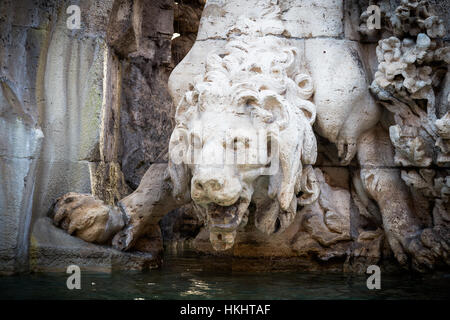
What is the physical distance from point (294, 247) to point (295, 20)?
1.58 m

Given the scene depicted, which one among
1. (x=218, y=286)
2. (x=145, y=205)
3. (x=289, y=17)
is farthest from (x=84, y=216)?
(x=289, y=17)

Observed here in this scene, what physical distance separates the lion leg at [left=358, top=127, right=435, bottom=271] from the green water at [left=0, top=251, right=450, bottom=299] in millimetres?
231

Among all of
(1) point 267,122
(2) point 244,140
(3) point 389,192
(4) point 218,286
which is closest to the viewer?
(2) point 244,140

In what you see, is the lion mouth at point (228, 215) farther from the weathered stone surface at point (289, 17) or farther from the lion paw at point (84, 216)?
the weathered stone surface at point (289, 17)

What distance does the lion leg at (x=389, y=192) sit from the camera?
14.5ft

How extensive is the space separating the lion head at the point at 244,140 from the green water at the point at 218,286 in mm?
336

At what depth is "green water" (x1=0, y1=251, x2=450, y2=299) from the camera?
378cm

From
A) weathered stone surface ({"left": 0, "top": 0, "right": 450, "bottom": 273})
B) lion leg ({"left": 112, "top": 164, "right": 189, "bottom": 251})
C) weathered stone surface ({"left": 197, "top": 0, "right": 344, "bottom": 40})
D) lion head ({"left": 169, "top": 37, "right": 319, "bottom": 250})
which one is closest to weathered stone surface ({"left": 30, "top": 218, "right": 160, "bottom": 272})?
weathered stone surface ({"left": 0, "top": 0, "right": 450, "bottom": 273})

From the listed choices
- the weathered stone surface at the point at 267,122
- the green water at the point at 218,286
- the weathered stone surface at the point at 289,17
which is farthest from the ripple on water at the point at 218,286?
the weathered stone surface at the point at 289,17

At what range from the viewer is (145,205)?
4703mm

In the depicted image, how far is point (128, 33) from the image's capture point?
5.07 m

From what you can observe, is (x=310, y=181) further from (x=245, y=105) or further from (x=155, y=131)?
(x=155, y=131)

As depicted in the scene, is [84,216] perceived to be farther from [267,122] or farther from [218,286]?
[267,122]

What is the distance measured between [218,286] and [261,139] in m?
0.94
